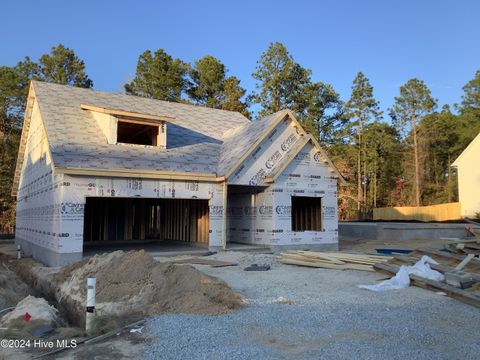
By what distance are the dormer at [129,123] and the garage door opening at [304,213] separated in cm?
682

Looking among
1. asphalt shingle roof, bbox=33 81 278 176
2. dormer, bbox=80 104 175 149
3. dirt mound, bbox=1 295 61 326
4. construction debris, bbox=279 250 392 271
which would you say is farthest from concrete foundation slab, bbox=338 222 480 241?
dirt mound, bbox=1 295 61 326

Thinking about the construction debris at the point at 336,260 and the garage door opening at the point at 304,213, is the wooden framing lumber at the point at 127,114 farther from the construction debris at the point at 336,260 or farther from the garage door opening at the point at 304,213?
the construction debris at the point at 336,260

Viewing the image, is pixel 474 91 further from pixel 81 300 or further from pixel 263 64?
pixel 81 300

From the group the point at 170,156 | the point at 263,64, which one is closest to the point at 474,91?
the point at 263,64

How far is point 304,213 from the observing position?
19438 millimetres

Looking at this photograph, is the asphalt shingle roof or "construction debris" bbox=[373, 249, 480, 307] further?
the asphalt shingle roof

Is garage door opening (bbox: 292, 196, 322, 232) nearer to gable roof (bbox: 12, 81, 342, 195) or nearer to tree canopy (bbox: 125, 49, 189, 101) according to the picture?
gable roof (bbox: 12, 81, 342, 195)

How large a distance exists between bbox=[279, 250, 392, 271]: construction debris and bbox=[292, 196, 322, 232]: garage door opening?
6807 millimetres

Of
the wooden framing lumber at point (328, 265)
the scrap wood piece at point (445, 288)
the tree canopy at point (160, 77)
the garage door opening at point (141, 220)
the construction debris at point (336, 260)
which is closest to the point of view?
the scrap wood piece at point (445, 288)

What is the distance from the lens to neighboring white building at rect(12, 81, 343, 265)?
13.7 m

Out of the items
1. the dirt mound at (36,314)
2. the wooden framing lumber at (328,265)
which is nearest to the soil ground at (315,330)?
the dirt mound at (36,314)

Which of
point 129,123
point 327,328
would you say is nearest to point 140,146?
point 129,123

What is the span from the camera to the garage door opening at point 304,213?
749 inches

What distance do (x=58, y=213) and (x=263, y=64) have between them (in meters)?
32.1
